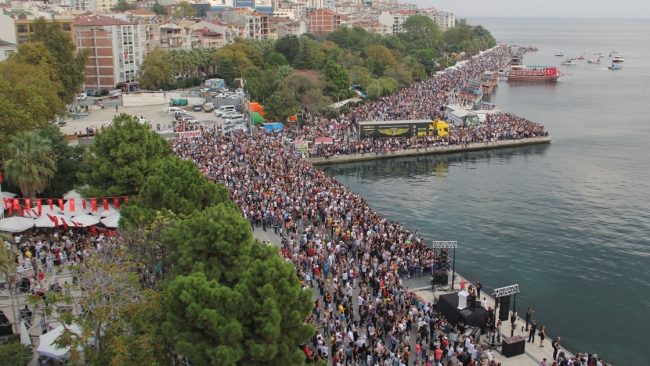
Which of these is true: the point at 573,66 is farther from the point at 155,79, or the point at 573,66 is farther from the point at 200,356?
the point at 200,356

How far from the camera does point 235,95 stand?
75062mm

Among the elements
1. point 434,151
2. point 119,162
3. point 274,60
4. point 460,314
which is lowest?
point 460,314

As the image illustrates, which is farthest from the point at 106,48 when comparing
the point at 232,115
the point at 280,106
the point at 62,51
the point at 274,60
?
the point at 280,106

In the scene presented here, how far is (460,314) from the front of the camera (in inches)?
782

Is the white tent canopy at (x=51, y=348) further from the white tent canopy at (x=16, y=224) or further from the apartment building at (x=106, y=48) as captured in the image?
the apartment building at (x=106, y=48)

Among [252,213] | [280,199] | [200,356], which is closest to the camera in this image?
[200,356]

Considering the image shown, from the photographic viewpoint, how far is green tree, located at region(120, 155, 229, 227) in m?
21.9

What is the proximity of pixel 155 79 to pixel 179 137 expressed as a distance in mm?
31944

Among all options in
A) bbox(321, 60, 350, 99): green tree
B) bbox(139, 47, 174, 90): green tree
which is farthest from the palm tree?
bbox(139, 47, 174, 90): green tree

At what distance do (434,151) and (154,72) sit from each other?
3890cm

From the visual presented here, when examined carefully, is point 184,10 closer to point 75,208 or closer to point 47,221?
point 75,208

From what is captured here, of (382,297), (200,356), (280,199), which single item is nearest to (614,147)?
(280,199)

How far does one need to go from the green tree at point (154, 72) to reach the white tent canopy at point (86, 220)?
49.9m

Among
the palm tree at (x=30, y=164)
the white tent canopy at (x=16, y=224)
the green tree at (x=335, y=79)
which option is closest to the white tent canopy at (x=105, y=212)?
Result: the white tent canopy at (x=16, y=224)
